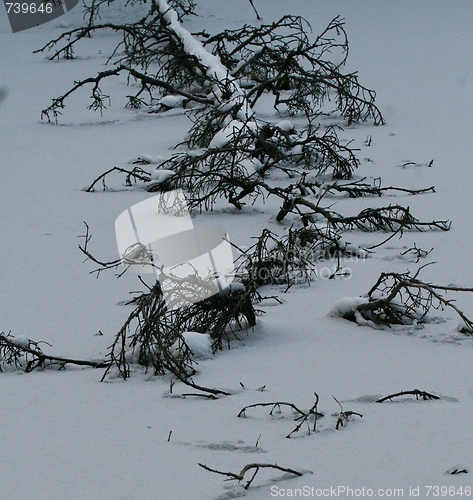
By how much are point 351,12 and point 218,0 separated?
2370 mm

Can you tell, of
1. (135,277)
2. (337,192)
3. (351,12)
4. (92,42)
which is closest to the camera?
(135,277)

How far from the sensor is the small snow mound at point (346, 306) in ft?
12.3

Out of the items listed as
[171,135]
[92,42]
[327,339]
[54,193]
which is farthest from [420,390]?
[92,42]

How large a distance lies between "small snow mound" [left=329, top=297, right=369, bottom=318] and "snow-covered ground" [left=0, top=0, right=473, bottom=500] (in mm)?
57

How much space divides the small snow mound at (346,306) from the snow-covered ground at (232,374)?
6 cm

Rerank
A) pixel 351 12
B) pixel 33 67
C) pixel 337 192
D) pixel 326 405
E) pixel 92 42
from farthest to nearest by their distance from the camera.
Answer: pixel 351 12
pixel 92 42
pixel 33 67
pixel 337 192
pixel 326 405

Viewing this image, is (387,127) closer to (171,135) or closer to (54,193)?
(171,135)

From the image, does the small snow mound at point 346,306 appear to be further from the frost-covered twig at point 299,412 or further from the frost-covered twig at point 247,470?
Answer: the frost-covered twig at point 247,470

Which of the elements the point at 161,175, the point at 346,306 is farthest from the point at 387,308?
the point at 161,175

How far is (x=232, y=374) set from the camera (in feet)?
10.5

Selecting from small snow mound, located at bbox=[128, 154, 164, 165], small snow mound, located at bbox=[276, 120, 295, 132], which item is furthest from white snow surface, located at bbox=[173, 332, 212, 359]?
small snow mound, located at bbox=[128, 154, 164, 165]

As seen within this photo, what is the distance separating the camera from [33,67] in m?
11.8

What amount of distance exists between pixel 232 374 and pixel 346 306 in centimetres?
79

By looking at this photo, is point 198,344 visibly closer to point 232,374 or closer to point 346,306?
point 232,374
